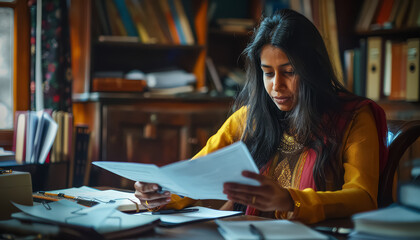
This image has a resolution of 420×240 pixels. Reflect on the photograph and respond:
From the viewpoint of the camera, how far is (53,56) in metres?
2.20

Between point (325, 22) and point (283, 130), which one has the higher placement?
point (325, 22)

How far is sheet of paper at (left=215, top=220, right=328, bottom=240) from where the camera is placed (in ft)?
2.35

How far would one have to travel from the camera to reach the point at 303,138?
4.23ft

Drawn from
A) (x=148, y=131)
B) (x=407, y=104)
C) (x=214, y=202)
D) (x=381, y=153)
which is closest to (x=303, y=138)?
(x=381, y=153)

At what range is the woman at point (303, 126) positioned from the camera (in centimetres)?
108

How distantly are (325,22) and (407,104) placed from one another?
28.1 inches

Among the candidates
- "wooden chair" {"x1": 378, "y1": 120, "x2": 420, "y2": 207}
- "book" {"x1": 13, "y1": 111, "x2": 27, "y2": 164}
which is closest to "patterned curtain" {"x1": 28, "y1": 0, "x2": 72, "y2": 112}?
"book" {"x1": 13, "y1": 111, "x2": 27, "y2": 164}

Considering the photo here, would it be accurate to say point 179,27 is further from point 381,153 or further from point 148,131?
point 381,153

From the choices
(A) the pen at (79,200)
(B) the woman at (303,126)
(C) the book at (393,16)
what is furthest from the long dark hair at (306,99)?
(C) the book at (393,16)

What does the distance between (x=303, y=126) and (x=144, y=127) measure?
1290 millimetres

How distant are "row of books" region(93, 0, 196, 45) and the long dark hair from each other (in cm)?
129

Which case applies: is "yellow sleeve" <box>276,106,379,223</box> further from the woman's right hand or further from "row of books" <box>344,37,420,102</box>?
"row of books" <box>344,37,420,102</box>

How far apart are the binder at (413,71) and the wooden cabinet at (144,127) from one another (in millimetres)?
1038

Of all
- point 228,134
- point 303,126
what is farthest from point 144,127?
point 303,126
